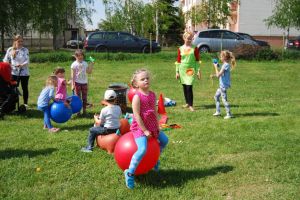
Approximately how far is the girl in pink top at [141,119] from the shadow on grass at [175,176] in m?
0.34

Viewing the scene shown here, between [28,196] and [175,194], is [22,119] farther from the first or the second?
[175,194]

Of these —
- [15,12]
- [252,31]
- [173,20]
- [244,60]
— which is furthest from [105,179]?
[173,20]

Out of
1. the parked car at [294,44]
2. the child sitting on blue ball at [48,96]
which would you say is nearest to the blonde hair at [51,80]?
the child sitting on blue ball at [48,96]

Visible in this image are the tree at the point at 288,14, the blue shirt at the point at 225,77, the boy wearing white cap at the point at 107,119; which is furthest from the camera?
the tree at the point at 288,14

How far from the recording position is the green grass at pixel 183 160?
5.04m

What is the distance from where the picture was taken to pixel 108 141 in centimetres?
647

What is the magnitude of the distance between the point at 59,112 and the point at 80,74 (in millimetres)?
1572

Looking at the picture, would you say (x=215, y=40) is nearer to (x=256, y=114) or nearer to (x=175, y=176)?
(x=256, y=114)

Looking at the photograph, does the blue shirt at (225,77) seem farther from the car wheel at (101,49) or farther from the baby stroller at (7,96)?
the car wheel at (101,49)

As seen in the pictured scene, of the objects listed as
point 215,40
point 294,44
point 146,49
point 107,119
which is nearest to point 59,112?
point 107,119

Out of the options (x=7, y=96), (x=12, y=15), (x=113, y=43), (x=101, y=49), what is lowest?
(x=7, y=96)

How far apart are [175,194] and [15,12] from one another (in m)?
29.1

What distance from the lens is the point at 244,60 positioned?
78.5 ft

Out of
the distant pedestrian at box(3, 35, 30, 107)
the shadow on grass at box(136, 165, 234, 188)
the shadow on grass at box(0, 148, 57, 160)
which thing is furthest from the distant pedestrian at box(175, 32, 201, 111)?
the shadow on grass at box(136, 165, 234, 188)
